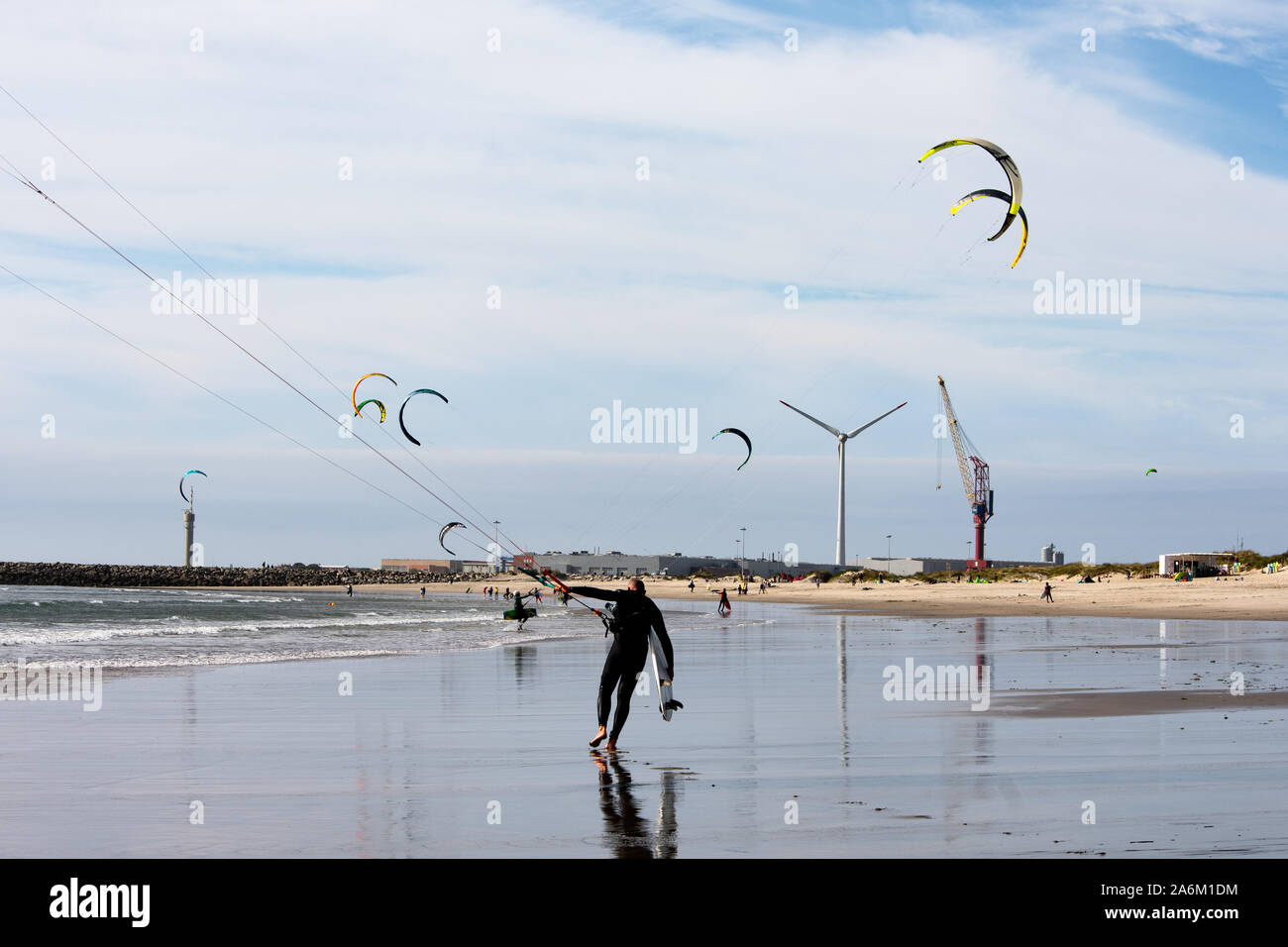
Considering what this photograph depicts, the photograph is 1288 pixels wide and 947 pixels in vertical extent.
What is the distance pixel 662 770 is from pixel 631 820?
213 cm

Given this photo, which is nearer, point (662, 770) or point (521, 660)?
point (662, 770)

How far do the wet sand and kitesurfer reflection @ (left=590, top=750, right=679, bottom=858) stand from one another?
0.03 m

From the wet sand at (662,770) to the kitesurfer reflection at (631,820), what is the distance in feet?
0.11

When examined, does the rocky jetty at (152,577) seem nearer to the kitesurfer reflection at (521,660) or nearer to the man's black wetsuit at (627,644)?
the kitesurfer reflection at (521,660)

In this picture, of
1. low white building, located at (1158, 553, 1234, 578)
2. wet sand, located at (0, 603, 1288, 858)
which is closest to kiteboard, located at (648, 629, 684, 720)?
wet sand, located at (0, 603, 1288, 858)

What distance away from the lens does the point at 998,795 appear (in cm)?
820

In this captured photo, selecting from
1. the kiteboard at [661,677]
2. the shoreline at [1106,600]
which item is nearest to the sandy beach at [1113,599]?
the shoreline at [1106,600]

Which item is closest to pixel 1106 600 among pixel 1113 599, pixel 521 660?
pixel 1113 599

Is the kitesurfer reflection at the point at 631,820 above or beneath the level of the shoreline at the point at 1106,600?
above

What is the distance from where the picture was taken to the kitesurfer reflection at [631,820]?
268 inches

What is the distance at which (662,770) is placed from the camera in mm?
9688

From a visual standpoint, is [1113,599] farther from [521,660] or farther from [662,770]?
[662,770]

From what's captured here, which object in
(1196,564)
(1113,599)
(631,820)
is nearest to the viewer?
(631,820)
